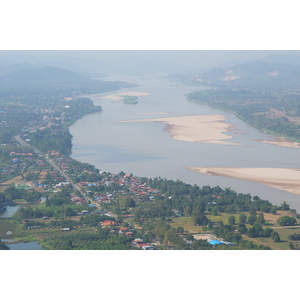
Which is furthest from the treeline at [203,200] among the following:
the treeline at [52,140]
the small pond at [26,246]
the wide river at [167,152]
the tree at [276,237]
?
the treeline at [52,140]

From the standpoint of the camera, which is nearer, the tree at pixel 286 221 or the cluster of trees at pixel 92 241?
the cluster of trees at pixel 92 241

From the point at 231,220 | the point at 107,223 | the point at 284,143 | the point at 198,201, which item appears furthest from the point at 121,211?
the point at 284,143

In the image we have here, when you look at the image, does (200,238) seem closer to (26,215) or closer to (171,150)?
(26,215)

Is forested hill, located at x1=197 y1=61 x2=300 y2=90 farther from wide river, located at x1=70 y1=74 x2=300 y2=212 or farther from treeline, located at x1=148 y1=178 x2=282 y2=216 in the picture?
treeline, located at x1=148 y1=178 x2=282 y2=216

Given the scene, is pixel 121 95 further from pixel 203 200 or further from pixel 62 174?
pixel 203 200

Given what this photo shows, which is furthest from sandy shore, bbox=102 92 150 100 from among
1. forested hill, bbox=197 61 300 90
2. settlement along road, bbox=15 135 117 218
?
settlement along road, bbox=15 135 117 218

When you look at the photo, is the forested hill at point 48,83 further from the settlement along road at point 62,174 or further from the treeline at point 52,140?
the settlement along road at point 62,174
